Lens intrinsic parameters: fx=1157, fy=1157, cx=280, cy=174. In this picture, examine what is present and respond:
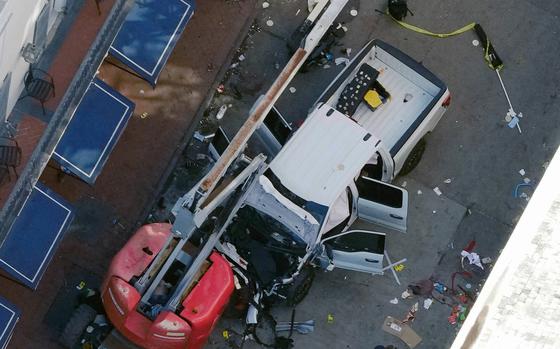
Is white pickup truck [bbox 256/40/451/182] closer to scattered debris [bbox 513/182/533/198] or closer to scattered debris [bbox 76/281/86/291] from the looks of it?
scattered debris [bbox 513/182/533/198]

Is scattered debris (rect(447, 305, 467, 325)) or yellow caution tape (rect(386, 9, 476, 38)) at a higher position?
yellow caution tape (rect(386, 9, 476, 38))

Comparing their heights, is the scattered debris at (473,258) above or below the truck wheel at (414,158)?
below

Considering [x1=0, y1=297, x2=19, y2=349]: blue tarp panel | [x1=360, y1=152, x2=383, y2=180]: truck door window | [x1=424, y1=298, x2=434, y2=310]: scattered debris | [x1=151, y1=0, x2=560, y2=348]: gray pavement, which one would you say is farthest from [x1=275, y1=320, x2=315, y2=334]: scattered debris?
[x1=0, y1=297, x2=19, y2=349]: blue tarp panel

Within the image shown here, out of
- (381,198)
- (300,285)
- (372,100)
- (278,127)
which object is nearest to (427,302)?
(381,198)

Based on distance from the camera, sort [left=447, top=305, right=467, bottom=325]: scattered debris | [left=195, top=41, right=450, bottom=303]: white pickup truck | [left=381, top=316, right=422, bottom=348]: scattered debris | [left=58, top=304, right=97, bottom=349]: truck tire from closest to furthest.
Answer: [left=195, top=41, right=450, bottom=303]: white pickup truck → [left=58, top=304, right=97, bottom=349]: truck tire → [left=381, top=316, right=422, bottom=348]: scattered debris → [left=447, top=305, right=467, bottom=325]: scattered debris

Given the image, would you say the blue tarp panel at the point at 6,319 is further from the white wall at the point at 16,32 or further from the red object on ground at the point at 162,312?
the white wall at the point at 16,32

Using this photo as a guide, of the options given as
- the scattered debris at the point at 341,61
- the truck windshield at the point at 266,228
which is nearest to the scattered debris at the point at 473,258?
the truck windshield at the point at 266,228

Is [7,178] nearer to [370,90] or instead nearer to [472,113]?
[370,90]
